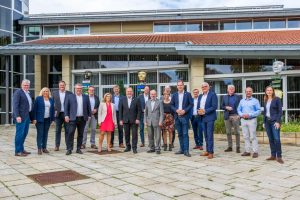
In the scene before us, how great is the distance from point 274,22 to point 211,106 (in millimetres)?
13722

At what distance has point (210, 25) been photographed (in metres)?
20.7

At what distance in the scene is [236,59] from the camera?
1584cm

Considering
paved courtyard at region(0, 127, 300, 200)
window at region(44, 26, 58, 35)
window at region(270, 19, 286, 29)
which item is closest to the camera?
paved courtyard at region(0, 127, 300, 200)

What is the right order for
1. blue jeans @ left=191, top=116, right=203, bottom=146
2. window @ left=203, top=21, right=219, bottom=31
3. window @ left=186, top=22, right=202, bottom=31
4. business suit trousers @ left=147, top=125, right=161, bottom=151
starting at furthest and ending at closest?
window @ left=186, top=22, right=202, bottom=31 < window @ left=203, top=21, right=219, bottom=31 < blue jeans @ left=191, top=116, right=203, bottom=146 < business suit trousers @ left=147, top=125, right=161, bottom=151

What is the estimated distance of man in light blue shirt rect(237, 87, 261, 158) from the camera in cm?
858

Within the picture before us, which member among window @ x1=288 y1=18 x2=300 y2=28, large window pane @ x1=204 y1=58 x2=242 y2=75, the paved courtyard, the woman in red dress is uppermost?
window @ x1=288 y1=18 x2=300 y2=28

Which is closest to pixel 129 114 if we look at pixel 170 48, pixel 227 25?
pixel 170 48

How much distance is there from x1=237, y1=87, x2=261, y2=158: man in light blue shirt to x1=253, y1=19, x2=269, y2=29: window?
12710 millimetres

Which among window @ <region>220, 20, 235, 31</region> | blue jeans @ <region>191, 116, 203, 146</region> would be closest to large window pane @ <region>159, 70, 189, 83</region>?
window @ <region>220, 20, 235, 31</region>

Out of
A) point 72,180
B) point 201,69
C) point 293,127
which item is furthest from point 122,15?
point 72,180

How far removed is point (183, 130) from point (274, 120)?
87.6 inches

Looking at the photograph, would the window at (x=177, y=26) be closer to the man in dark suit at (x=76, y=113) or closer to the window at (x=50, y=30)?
the window at (x=50, y=30)

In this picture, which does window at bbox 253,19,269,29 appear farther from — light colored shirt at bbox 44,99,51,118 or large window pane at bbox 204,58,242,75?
light colored shirt at bbox 44,99,51,118

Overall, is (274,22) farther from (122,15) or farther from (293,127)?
(293,127)
